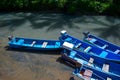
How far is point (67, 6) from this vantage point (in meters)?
16.7

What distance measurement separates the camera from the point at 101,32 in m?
13.6

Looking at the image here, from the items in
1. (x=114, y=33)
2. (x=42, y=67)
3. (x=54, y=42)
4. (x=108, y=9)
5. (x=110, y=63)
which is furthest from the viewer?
(x=108, y=9)

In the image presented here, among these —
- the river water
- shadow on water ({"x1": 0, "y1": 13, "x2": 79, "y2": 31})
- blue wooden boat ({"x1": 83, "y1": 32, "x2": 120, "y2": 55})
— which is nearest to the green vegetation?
the river water

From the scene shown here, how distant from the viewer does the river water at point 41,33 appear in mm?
10688

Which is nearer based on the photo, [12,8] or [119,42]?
[119,42]

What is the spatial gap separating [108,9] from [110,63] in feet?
21.9

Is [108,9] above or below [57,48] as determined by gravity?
above

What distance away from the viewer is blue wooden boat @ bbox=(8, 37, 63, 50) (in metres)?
11.9

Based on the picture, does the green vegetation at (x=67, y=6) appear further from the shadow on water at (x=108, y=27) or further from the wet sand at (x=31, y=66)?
the wet sand at (x=31, y=66)

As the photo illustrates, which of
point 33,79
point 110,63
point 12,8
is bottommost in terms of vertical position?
point 33,79

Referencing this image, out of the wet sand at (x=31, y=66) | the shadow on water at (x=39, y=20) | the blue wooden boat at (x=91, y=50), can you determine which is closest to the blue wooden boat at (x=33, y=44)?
the wet sand at (x=31, y=66)

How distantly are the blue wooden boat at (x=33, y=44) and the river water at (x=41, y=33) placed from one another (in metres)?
0.33

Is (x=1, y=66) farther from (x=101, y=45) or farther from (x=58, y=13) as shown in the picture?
(x=58, y=13)

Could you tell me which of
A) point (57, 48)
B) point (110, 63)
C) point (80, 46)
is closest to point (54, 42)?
point (57, 48)
